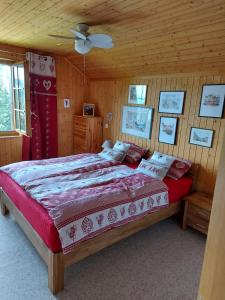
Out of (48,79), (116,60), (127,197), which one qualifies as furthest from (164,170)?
(48,79)

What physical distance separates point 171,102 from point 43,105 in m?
2.65

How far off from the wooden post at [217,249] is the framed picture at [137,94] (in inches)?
132

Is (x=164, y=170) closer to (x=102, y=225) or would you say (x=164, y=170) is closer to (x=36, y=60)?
(x=102, y=225)

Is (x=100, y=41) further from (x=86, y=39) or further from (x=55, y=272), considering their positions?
(x=55, y=272)

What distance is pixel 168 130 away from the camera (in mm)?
3600

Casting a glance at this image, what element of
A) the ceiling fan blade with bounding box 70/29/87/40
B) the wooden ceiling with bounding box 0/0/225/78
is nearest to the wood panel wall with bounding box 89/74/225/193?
Result: the wooden ceiling with bounding box 0/0/225/78

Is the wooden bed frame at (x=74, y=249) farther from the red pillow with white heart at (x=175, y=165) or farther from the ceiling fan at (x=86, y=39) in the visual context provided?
the ceiling fan at (x=86, y=39)

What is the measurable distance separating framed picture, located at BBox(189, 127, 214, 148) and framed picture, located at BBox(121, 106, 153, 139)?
2.80 feet

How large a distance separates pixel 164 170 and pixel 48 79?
3.12 meters

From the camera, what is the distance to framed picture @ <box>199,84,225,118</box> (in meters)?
2.88

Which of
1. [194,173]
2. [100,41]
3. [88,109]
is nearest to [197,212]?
[194,173]

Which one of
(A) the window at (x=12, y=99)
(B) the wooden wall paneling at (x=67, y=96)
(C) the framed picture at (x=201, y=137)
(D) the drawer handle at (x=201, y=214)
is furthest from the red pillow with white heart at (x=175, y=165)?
(A) the window at (x=12, y=99)

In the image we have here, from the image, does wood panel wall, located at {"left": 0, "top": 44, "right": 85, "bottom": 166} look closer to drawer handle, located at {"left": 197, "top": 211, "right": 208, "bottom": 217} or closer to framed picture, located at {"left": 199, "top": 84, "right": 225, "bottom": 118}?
framed picture, located at {"left": 199, "top": 84, "right": 225, "bottom": 118}

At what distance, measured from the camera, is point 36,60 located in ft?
14.1
